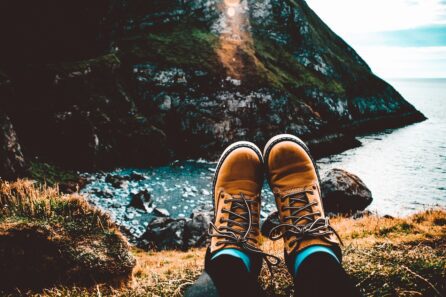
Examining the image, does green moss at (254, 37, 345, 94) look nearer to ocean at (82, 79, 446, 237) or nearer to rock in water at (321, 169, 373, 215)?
ocean at (82, 79, 446, 237)

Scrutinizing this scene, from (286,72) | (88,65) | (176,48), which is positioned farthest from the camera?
(286,72)

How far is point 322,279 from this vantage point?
2082 mm

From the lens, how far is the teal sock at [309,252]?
2.39 m

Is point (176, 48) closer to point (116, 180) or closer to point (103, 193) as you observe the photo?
point (116, 180)

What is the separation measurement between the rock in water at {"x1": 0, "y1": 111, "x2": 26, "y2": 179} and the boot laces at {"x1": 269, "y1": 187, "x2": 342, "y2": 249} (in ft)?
55.6

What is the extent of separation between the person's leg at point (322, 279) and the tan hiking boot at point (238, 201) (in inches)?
15.8

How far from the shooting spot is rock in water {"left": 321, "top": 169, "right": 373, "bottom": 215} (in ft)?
52.3

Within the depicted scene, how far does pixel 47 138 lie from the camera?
23609 millimetres

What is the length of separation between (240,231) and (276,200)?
0.75 meters

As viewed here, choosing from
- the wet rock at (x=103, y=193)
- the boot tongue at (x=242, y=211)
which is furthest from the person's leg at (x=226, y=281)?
the wet rock at (x=103, y=193)

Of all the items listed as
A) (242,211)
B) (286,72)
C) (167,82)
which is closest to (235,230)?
(242,211)

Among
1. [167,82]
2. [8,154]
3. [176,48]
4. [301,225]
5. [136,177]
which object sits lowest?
[136,177]

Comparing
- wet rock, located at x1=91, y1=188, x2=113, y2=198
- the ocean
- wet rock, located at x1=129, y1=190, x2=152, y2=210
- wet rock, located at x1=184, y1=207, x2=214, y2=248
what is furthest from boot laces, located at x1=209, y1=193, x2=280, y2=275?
wet rock, located at x1=91, y1=188, x2=113, y2=198

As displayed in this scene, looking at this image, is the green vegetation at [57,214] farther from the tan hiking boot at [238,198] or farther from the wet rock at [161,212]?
the wet rock at [161,212]
